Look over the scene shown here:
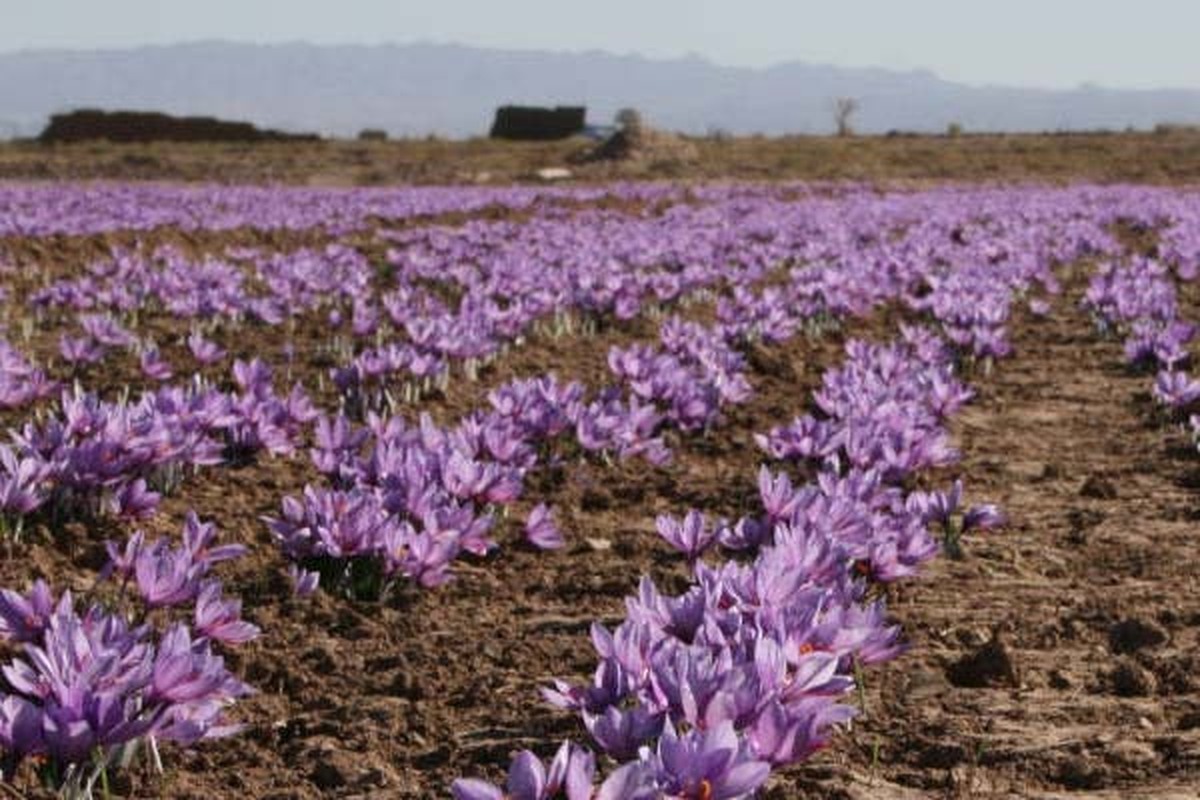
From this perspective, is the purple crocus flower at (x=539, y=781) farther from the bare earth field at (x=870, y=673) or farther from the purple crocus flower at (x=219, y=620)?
the purple crocus flower at (x=219, y=620)

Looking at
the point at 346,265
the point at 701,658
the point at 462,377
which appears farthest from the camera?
the point at 346,265

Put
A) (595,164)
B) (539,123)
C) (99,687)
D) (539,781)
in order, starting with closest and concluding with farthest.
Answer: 1. (539,781)
2. (99,687)
3. (595,164)
4. (539,123)

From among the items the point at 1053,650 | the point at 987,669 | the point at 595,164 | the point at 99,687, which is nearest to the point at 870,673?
the point at 987,669

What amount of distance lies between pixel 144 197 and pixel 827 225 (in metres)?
11.3

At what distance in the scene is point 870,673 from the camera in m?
3.48

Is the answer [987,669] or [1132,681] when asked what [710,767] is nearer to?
[987,669]

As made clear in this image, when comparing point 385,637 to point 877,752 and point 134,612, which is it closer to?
point 134,612

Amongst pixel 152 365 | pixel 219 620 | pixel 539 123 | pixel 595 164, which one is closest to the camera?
pixel 219 620

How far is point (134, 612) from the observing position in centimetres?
365

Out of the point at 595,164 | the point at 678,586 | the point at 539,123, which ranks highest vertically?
the point at 539,123

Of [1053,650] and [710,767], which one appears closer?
[710,767]

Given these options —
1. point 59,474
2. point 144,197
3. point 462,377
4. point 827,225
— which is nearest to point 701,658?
point 59,474

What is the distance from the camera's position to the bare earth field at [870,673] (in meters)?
2.89

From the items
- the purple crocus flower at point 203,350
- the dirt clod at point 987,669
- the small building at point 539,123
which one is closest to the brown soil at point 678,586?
the dirt clod at point 987,669
